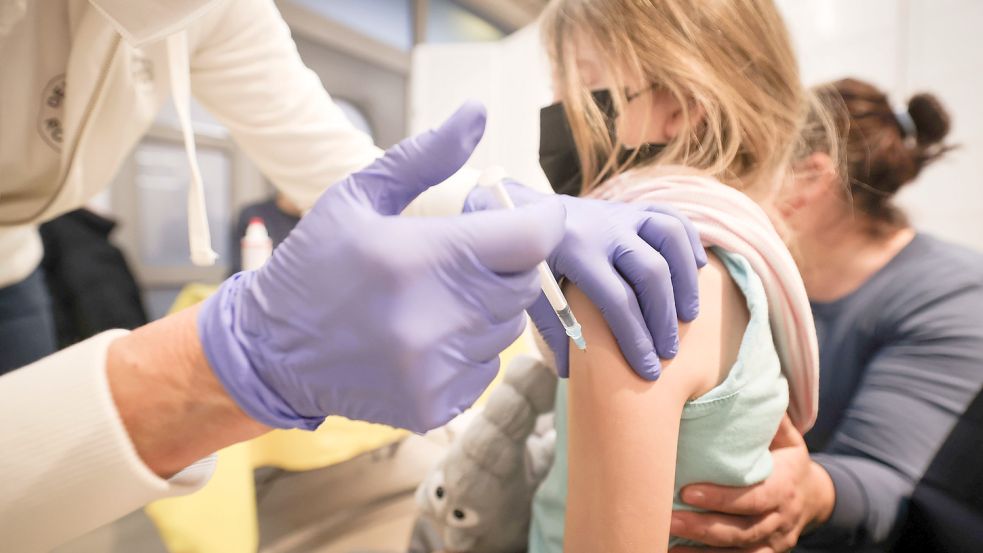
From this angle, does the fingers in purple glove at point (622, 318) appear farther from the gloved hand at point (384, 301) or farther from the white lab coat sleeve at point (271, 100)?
the white lab coat sleeve at point (271, 100)

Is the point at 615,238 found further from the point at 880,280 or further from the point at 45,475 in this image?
the point at 880,280

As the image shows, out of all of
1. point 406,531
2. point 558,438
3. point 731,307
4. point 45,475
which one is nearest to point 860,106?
point 731,307

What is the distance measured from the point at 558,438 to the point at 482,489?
32 centimetres

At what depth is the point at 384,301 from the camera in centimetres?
42

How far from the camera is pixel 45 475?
1.51 ft

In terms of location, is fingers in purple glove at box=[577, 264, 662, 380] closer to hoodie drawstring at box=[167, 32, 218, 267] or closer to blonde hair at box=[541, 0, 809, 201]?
blonde hair at box=[541, 0, 809, 201]

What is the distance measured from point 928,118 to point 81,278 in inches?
118

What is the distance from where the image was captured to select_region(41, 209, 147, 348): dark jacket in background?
77.4 inches

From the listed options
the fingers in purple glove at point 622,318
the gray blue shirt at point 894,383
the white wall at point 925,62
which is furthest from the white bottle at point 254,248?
the gray blue shirt at point 894,383

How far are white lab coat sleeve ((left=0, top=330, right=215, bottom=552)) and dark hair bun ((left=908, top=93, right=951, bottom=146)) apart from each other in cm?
183

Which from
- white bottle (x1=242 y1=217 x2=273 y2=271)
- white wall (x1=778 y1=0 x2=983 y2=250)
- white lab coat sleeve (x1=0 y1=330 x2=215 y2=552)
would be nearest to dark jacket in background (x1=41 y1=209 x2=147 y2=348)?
white bottle (x1=242 y1=217 x2=273 y2=271)

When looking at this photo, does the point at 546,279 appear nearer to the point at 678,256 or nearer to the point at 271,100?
the point at 678,256

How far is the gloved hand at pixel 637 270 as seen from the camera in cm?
53

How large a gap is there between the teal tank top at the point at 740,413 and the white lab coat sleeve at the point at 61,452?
58cm
